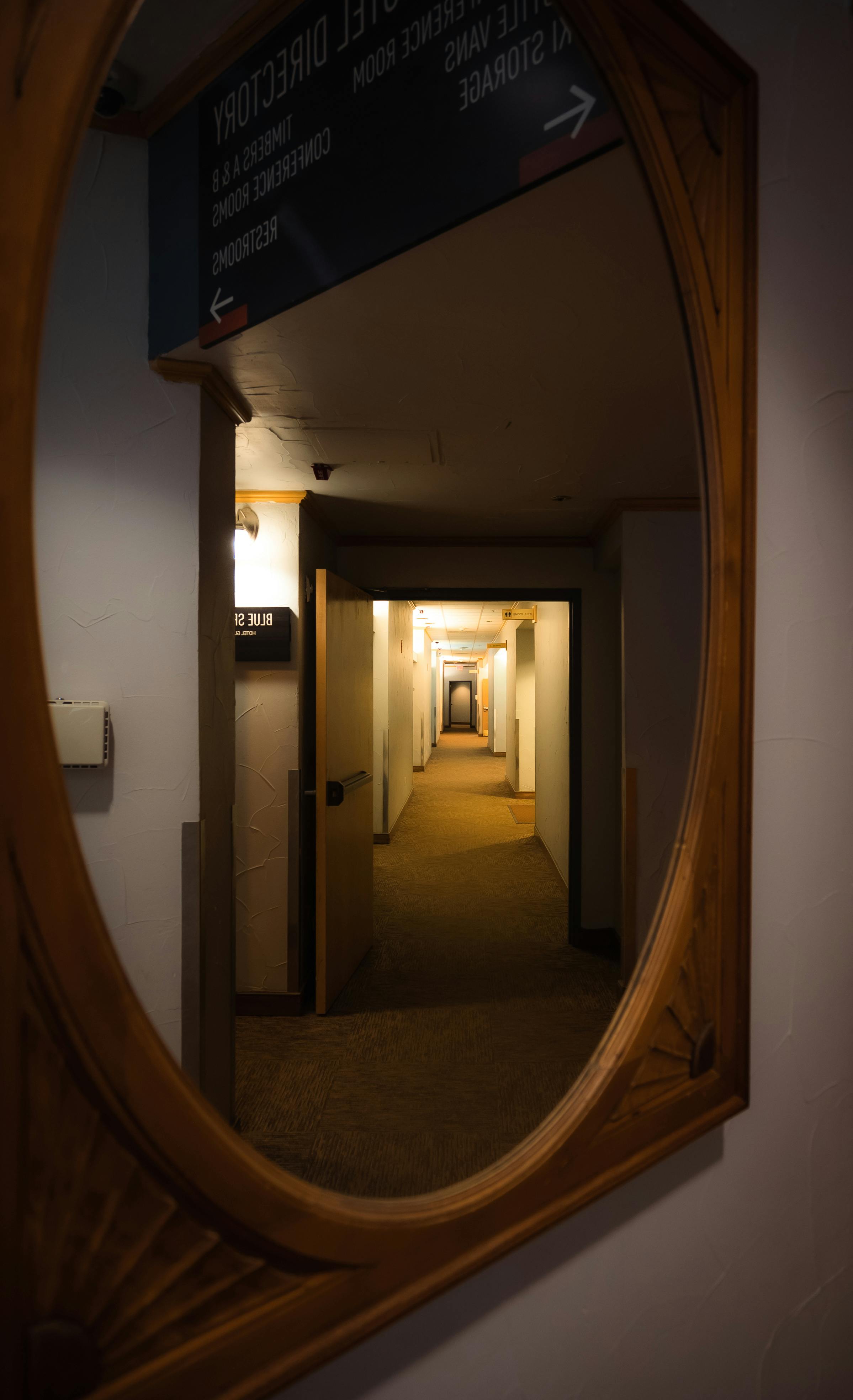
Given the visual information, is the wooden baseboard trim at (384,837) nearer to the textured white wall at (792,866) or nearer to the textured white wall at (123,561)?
the textured white wall at (123,561)

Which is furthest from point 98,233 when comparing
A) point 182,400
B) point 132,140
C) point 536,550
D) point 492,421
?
point 536,550

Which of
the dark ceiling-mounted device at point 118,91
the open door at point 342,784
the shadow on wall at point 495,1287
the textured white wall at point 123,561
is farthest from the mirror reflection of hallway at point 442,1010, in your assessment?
the dark ceiling-mounted device at point 118,91

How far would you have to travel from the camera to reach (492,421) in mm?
1573

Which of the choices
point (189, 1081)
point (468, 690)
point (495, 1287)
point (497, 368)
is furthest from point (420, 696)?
point (468, 690)

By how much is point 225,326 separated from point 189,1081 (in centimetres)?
93

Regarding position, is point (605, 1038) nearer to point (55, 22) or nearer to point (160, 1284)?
A: point (160, 1284)

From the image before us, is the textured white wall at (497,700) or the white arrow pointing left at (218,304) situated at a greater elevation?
the white arrow pointing left at (218,304)

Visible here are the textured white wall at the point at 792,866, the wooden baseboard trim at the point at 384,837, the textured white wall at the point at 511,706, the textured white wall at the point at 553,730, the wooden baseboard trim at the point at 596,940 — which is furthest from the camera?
the textured white wall at the point at 511,706

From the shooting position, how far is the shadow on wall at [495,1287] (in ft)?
1.37

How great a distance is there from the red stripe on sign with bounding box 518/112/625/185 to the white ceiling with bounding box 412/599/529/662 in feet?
6.91

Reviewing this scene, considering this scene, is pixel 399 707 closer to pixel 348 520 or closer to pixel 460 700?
pixel 348 520

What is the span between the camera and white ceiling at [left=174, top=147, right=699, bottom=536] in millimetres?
898

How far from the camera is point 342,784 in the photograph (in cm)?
224

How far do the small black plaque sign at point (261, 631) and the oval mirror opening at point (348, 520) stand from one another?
0.01m
